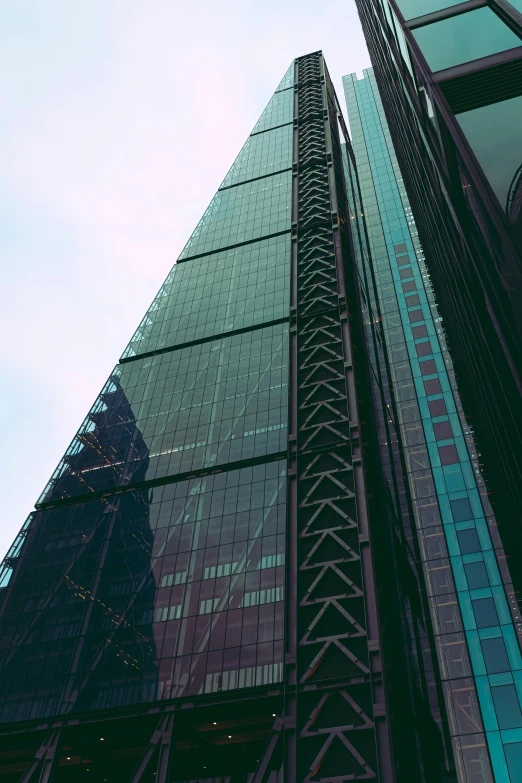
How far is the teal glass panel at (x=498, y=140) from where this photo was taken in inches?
647

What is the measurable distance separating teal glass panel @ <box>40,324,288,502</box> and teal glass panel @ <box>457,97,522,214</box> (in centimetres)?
3673

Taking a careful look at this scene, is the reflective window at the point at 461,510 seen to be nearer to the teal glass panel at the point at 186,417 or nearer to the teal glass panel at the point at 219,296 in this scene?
the teal glass panel at the point at 186,417

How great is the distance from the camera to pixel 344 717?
36.8 metres

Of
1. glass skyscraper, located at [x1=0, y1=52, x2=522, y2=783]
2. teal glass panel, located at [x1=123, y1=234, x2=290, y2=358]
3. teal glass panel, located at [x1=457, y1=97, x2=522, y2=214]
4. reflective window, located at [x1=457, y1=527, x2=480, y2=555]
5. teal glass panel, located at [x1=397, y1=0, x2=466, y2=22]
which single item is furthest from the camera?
teal glass panel, located at [x1=123, y1=234, x2=290, y2=358]

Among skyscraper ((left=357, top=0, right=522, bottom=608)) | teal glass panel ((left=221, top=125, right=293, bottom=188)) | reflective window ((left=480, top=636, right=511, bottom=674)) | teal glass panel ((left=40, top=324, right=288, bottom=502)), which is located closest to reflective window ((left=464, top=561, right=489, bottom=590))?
reflective window ((left=480, top=636, right=511, bottom=674))

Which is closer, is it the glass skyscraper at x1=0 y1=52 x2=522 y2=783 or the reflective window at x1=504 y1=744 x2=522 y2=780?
the reflective window at x1=504 y1=744 x2=522 y2=780

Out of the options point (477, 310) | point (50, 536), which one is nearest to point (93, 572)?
point (50, 536)

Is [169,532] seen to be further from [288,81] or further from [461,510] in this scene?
[288,81]

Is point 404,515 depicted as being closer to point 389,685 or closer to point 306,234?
point 389,685

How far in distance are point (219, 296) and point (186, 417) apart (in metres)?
18.5

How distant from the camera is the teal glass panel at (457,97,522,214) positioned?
1644 centimetres

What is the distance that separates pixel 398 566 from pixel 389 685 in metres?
11.9

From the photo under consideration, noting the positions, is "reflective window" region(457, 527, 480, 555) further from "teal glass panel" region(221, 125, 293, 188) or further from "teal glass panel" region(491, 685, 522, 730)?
"teal glass panel" region(221, 125, 293, 188)

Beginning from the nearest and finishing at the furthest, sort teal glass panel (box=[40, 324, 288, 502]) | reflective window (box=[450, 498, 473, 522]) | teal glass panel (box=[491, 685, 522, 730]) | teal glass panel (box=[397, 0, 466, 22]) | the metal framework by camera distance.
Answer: teal glass panel (box=[397, 0, 466, 22]) → the metal framework → teal glass panel (box=[491, 685, 522, 730]) → reflective window (box=[450, 498, 473, 522]) → teal glass panel (box=[40, 324, 288, 502])
